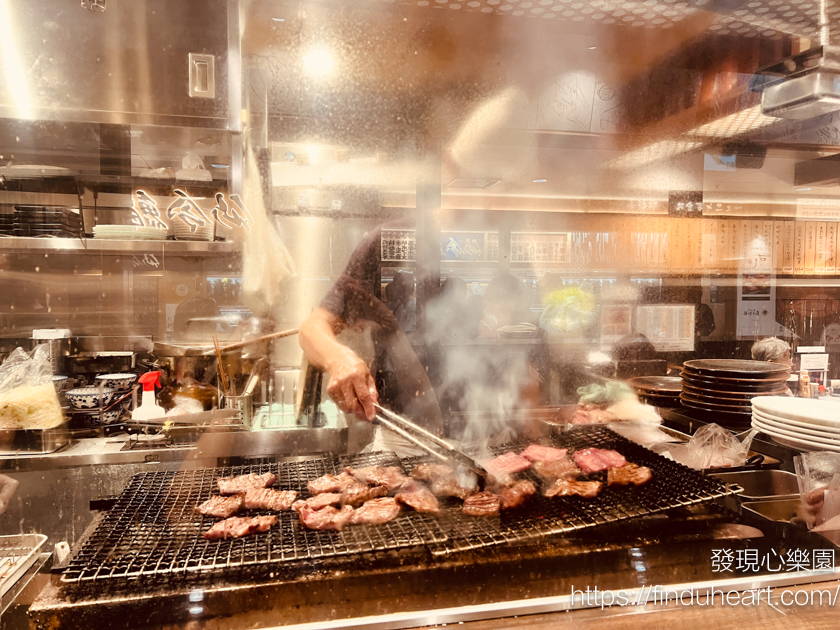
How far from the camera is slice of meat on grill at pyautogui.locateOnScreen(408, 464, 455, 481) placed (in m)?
1.78

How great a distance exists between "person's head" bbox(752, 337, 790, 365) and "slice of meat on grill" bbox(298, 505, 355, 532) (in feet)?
8.79

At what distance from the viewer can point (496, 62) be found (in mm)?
2564

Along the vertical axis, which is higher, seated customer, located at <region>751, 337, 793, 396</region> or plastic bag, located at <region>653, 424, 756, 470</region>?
seated customer, located at <region>751, 337, 793, 396</region>

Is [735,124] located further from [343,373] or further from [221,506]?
[221,506]

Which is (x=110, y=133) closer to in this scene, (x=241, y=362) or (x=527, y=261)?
(x=241, y=362)

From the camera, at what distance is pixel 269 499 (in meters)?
1.60

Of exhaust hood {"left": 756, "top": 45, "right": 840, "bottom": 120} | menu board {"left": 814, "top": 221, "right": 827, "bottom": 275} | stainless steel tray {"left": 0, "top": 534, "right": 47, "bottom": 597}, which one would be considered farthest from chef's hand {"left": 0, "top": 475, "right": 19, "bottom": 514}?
menu board {"left": 814, "top": 221, "right": 827, "bottom": 275}

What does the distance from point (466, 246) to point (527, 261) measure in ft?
1.28

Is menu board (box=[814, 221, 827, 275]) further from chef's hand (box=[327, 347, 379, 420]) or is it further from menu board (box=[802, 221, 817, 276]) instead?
chef's hand (box=[327, 347, 379, 420])

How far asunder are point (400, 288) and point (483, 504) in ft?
4.78

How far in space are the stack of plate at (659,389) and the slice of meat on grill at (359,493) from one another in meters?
1.70

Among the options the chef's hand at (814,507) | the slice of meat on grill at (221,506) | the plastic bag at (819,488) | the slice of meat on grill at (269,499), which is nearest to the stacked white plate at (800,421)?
the plastic bag at (819,488)

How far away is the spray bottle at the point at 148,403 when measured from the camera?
2611 mm

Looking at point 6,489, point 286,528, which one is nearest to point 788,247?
point 286,528
